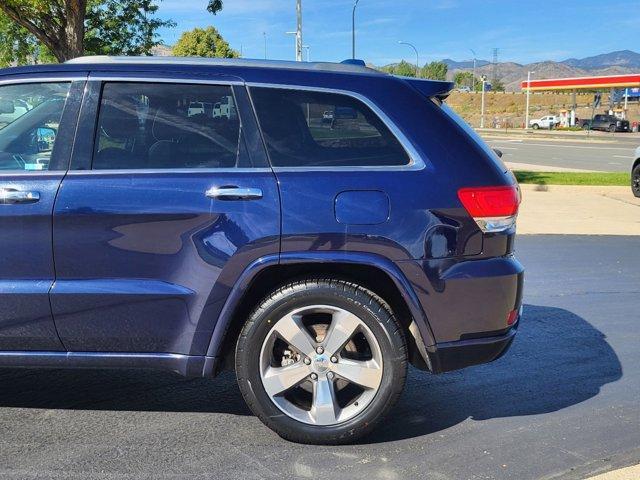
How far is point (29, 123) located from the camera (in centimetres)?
370

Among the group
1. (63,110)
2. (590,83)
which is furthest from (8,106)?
(590,83)

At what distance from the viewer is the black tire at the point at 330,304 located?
3.41 m

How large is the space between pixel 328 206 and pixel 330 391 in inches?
36.3

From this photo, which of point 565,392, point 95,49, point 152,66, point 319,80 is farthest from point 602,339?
point 95,49

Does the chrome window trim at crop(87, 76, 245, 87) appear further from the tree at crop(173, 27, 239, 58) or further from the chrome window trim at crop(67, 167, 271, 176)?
the tree at crop(173, 27, 239, 58)

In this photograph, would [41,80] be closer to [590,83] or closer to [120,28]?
[120,28]

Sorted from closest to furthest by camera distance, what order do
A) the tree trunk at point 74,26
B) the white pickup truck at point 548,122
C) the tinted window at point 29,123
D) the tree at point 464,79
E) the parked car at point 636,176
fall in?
the tinted window at point 29,123, the parked car at point 636,176, the tree trunk at point 74,26, the white pickup truck at point 548,122, the tree at point 464,79

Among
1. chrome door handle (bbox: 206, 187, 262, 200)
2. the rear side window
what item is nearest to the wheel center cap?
chrome door handle (bbox: 206, 187, 262, 200)

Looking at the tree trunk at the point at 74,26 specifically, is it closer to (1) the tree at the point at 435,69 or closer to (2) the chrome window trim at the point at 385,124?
(2) the chrome window trim at the point at 385,124

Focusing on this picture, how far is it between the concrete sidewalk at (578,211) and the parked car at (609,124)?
159 feet

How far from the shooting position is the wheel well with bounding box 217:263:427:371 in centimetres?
348

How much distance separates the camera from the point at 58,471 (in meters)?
3.25

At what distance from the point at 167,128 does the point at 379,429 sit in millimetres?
1913

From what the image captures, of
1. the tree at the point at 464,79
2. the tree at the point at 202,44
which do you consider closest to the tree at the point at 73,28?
the tree at the point at 202,44
